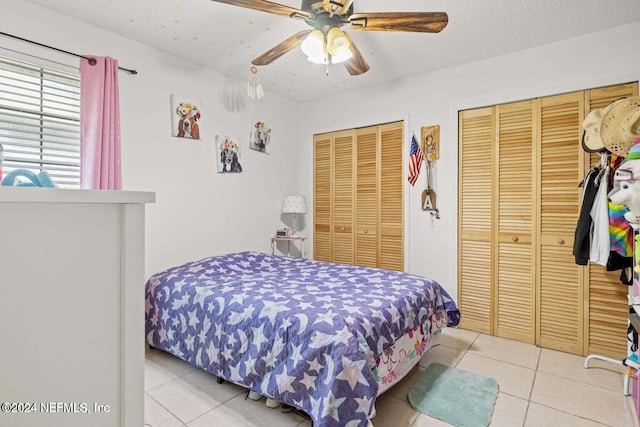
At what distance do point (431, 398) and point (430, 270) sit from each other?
150 cm

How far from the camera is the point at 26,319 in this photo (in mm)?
496

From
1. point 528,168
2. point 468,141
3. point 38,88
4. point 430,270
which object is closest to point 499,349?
point 430,270

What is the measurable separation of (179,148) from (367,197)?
80.2 inches

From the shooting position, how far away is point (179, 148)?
2949 mm

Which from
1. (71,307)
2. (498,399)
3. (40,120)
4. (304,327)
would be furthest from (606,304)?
(40,120)

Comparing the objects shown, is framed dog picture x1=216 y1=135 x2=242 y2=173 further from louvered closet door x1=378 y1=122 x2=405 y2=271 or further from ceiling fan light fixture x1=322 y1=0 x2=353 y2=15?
ceiling fan light fixture x1=322 y1=0 x2=353 y2=15

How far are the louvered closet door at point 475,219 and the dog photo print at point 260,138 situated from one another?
2094 mm

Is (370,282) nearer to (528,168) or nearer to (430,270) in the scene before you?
(430,270)

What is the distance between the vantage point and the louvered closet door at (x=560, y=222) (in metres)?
2.55

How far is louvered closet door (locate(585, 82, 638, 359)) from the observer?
93.5 inches

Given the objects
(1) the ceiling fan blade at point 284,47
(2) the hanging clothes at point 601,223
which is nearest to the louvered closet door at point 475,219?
(2) the hanging clothes at point 601,223

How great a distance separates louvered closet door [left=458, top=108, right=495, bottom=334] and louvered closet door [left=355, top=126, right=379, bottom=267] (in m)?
0.90

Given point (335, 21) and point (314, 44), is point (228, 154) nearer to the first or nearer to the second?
point (314, 44)

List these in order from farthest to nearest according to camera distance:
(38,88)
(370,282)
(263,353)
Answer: (370,282) → (38,88) → (263,353)
